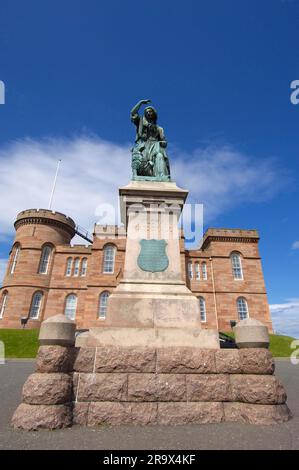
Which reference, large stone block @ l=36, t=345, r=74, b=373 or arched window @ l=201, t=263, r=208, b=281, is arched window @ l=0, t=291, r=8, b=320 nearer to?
arched window @ l=201, t=263, r=208, b=281

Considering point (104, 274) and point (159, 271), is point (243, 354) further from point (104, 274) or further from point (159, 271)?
point (104, 274)

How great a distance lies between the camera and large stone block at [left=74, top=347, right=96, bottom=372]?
12.5 feet

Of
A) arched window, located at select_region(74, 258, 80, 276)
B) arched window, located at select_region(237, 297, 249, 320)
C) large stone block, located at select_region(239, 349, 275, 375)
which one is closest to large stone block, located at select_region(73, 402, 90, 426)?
large stone block, located at select_region(239, 349, 275, 375)

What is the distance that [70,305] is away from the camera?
27.0 m

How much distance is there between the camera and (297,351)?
1741 cm

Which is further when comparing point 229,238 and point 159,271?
point 229,238

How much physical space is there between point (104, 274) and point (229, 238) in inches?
561

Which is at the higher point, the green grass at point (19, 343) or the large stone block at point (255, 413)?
the green grass at point (19, 343)

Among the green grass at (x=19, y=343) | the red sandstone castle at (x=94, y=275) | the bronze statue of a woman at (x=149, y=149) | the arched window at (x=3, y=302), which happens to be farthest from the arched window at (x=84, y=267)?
the bronze statue of a woman at (x=149, y=149)

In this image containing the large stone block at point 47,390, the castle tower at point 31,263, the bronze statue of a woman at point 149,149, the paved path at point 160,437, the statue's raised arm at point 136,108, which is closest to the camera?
the paved path at point 160,437

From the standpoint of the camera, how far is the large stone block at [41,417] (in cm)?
328

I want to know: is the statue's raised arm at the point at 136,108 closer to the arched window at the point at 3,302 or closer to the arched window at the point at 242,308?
the arched window at the point at 242,308

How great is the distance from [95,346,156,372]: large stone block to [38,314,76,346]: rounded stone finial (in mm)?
499
